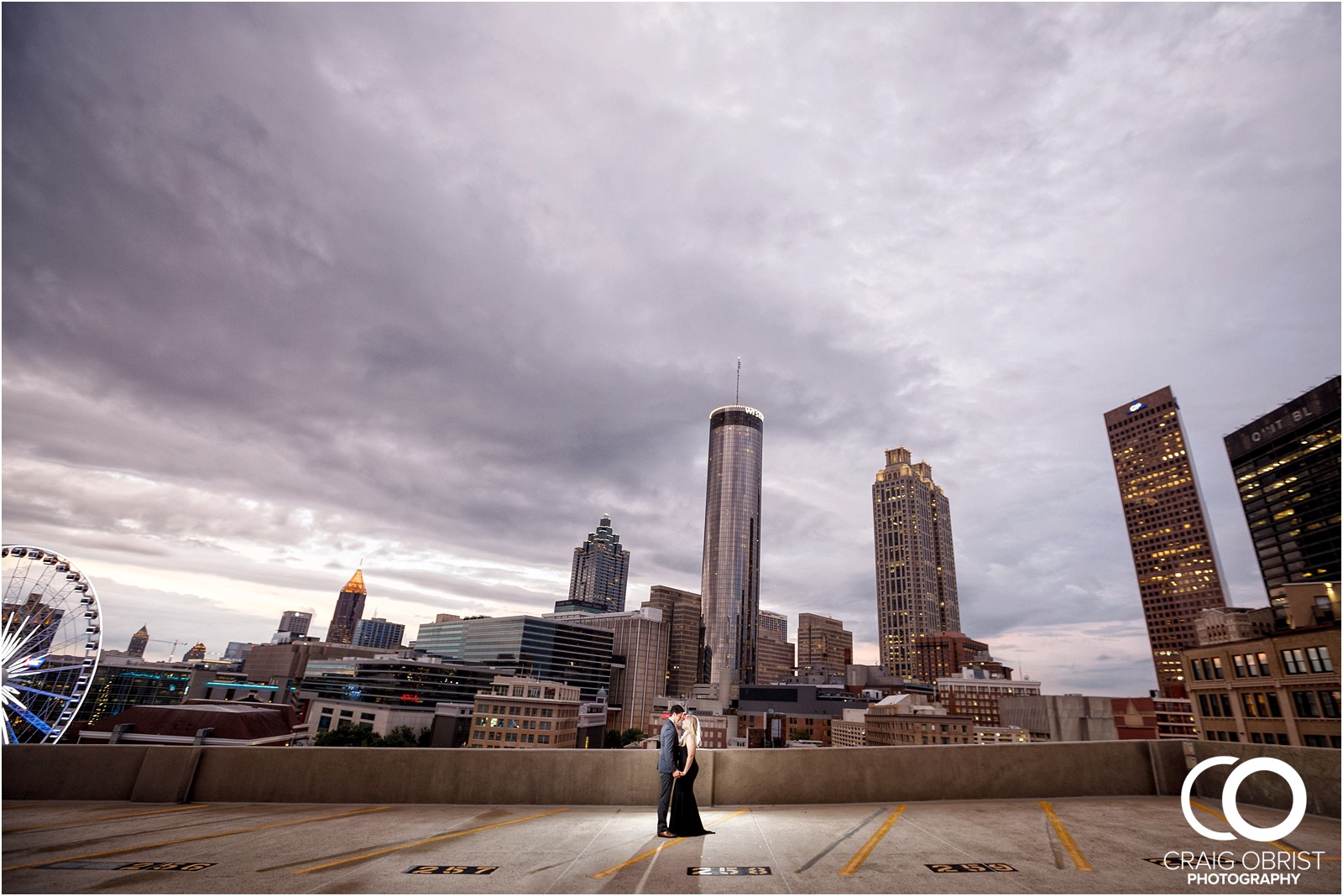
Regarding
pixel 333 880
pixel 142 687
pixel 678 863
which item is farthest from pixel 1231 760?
pixel 142 687

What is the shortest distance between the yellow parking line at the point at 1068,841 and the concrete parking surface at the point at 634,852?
0.04m

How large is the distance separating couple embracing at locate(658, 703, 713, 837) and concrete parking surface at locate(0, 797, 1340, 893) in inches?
11.2

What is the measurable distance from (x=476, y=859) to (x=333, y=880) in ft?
5.68

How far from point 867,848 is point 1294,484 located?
784 feet

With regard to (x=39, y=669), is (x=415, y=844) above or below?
below

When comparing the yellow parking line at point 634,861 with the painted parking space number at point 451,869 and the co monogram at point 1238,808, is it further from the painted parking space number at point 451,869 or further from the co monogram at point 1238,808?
the co monogram at point 1238,808

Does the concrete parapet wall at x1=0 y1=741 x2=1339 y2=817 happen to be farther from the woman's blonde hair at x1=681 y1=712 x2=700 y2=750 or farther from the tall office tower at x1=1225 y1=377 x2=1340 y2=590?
the tall office tower at x1=1225 y1=377 x2=1340 y2=590

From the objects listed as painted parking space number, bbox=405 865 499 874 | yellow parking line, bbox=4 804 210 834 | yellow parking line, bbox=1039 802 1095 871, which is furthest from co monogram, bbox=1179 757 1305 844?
yellow parking line, bbox=4 804 210 834

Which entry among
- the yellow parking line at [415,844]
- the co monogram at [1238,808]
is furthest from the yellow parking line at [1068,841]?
the yellow parking line at [415,844]

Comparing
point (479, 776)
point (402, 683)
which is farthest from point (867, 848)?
point (402, 683)

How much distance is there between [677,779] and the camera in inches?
378

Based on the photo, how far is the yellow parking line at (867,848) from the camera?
7602 millimetres

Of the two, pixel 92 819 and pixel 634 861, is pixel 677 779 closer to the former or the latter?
pixel 634 861

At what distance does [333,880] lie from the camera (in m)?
7.14
